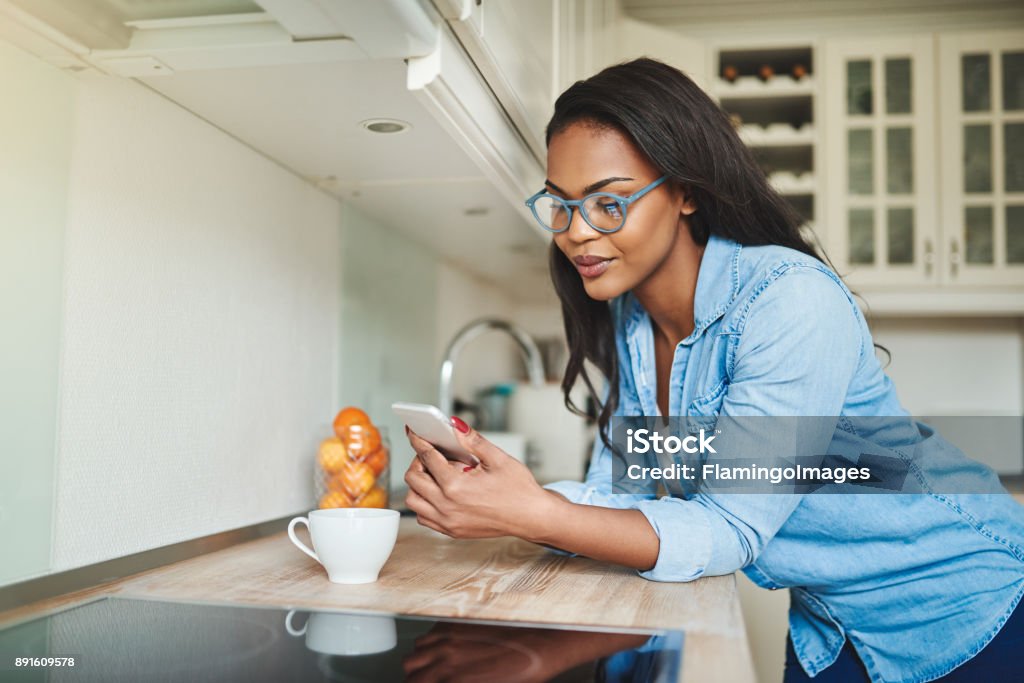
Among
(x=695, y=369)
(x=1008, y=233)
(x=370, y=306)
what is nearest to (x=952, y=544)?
(x=695, y=369)

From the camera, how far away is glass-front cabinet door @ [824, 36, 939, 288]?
2393 millimetres

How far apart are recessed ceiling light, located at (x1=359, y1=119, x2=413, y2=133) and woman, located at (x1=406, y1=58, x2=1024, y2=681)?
18 centimetres

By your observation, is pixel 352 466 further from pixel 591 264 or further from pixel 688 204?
pixel 688 204

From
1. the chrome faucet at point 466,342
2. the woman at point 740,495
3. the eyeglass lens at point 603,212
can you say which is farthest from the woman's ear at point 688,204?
the chrome faucet at point 466,342

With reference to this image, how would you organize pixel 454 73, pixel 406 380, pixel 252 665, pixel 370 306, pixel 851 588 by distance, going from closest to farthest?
pixel 252 665 < pixel 454 73 < pixel 851 588 < pixel 370 306 < pixel 406 380

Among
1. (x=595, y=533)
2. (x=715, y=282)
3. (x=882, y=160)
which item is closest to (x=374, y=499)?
(x=595, y=533)

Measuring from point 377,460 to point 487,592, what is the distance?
17.2 inches

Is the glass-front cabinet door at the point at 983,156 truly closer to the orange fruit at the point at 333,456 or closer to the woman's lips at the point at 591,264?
the woman's lips at the point at 591,264

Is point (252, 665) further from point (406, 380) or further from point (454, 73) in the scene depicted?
point (406, 380)

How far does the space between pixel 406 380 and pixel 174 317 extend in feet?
2.86

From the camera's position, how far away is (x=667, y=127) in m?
0.95

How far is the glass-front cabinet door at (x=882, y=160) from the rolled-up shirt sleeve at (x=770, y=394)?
1.64m

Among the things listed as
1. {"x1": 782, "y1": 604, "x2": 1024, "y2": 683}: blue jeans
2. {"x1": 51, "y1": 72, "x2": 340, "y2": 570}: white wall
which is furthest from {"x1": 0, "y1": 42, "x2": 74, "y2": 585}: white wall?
{"x1": 782, "y1": 604, "x2": 1024, "y2": 683}: blue jeans

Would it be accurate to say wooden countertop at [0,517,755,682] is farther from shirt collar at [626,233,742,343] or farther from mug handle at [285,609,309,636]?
shirt collar at [626,233,742,343]
